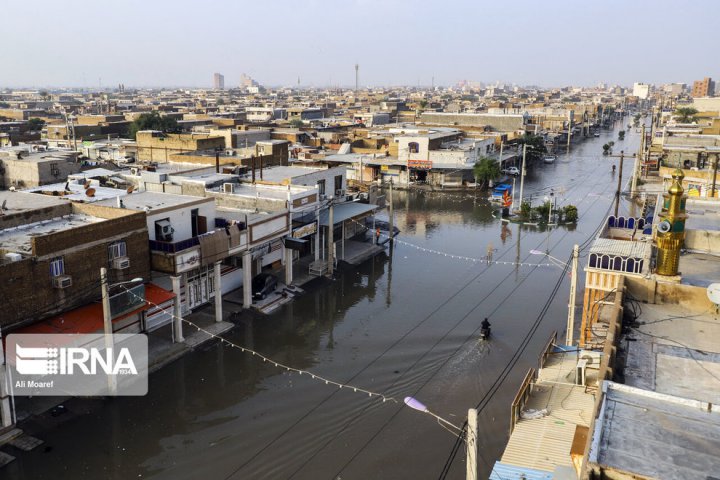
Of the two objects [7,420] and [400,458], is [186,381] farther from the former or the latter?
[400,458]

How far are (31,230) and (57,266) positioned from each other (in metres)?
3.02

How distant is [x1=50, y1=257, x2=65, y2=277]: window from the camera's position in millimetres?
15047

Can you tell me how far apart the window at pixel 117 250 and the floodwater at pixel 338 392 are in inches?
137

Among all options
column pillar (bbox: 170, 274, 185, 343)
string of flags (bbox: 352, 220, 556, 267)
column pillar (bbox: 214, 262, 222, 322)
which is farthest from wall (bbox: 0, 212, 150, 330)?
string of flags (bbox: 352, 220, 556, 267)

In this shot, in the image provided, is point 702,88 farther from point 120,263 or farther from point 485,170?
point 120,263

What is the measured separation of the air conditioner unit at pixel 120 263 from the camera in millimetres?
16750

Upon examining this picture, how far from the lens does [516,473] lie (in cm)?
1038

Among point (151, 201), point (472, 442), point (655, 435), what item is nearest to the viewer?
point (655, 435)

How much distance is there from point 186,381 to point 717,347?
12.4 m

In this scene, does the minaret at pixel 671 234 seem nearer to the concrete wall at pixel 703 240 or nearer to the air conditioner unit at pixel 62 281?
the concrete wall at pixel 703 240

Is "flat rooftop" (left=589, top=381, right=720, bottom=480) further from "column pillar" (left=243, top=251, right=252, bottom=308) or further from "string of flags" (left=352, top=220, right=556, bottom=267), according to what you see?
"string of flags" (left=352, top=220, right=556, bottom=267)

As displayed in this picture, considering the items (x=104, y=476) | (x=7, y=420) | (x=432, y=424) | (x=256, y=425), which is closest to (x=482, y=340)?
(x=432, y=424)

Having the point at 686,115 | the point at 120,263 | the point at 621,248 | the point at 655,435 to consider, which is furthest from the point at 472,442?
the point at 686,115

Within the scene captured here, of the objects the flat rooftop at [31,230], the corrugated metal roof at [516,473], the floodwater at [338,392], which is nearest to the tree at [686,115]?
the floodwater at [338,392]
